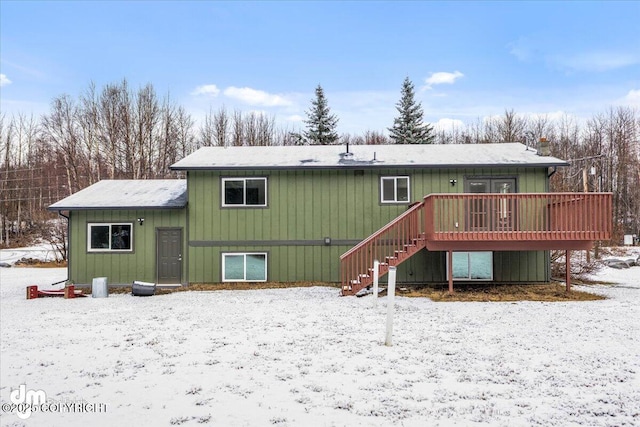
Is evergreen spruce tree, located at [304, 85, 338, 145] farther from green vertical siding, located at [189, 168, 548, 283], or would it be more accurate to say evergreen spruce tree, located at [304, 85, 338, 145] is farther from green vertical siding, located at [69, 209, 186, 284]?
green vertical siding, located at [69, 209, 186, 284]

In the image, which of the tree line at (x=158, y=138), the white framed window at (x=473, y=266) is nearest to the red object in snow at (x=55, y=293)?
the white framed window at (x=473, y=266)

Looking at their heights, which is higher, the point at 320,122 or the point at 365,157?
the point at 320,122

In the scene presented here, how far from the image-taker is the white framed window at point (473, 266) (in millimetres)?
13062

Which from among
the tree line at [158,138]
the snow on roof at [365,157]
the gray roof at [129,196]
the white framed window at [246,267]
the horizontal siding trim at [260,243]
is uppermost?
the tree line at [158,138]

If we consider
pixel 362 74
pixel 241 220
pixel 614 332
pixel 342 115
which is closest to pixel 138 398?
pixel 614 332

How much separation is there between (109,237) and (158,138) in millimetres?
23132

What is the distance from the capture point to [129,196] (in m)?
14.2

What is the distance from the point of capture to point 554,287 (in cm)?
1227

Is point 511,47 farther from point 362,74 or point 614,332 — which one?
point 614,332

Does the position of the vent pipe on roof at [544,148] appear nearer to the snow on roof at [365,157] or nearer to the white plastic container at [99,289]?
the snow on roof at [365,157]

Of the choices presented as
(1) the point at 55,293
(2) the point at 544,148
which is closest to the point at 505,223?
(2) the point at 544,148

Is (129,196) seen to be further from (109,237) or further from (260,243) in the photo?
(260,243)

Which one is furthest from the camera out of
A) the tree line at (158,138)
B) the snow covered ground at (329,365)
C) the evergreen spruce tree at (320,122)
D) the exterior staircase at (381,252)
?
the evergreen spruce tree at (320,122)

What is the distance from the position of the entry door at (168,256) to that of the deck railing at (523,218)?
7.96 metres
